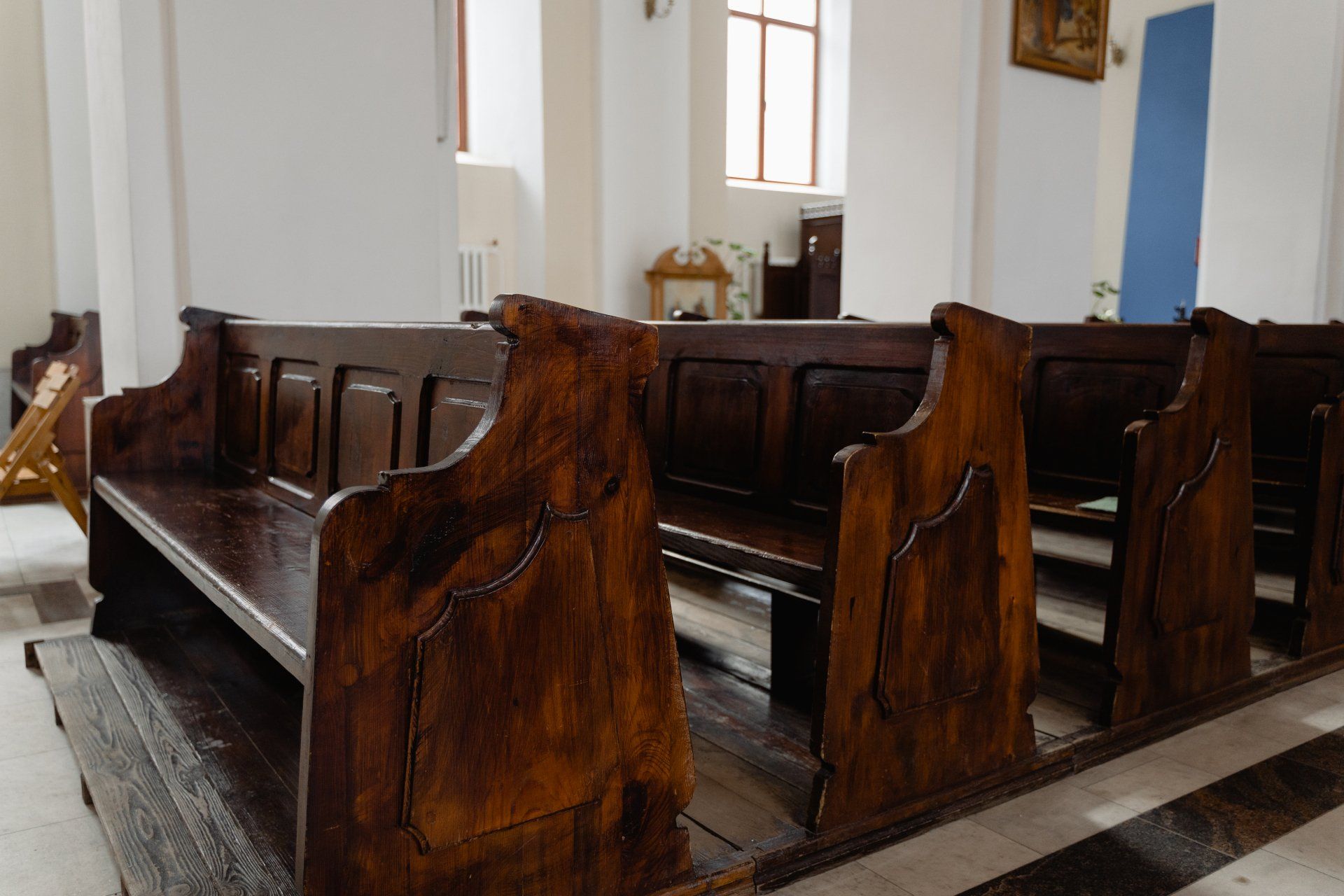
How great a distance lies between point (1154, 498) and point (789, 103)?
9763 millimetres

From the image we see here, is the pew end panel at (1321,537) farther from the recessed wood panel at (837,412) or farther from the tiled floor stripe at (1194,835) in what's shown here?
the recessed wood panel at (837,412)

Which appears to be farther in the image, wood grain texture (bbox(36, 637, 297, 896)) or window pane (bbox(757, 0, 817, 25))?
window pane (bbox(757, 0, 817, 25))

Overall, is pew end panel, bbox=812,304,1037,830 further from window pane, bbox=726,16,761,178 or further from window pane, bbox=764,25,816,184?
window pane, bbox=764,25,816,184

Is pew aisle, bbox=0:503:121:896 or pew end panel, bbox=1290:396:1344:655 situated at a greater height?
pew end panel, bbox=1290:396:1344:655

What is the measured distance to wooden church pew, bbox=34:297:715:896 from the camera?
142 cm

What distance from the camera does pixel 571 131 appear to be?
8641 mm

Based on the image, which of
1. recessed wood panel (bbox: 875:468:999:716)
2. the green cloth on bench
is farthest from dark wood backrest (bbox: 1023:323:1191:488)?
recessed wood panel (bbox: 875:468:999:716)

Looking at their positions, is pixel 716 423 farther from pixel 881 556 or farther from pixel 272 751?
pixel 272 751

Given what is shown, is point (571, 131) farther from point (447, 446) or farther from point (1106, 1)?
point (447, 446)

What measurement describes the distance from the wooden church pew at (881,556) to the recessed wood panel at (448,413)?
1.97ft

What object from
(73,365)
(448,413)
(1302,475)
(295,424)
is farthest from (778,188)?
(448,413)

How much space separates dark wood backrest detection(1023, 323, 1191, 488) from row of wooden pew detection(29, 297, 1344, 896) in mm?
10

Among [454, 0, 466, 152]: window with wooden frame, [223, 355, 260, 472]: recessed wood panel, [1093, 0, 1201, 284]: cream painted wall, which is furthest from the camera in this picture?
[1093, 0, 1201, 284]: cream painted wall

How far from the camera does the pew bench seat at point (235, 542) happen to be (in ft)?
5.54
